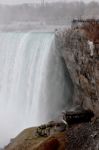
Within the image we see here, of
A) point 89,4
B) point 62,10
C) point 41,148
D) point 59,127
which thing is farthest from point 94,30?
point 62,10

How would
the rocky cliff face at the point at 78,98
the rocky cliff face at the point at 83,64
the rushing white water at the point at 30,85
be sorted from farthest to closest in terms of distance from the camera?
the rushing white water at the point at 30,85, the rocky cliff face at the point at 83,64, the rocky cliff face at the point at 78,98

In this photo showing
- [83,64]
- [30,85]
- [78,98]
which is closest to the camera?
[83,64]

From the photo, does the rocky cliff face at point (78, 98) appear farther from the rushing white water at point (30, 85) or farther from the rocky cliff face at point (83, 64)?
the rushing white water at point (30, 85)

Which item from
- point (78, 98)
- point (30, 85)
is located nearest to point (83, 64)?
point (78, 98)

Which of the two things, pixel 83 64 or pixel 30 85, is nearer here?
pixel 83 64

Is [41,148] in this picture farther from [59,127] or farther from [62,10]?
[62,10]

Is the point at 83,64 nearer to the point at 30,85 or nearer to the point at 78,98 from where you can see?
the point at 78,98

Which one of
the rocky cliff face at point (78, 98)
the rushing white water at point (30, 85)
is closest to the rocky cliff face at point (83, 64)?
the rocky cliff face at point (78, 98)

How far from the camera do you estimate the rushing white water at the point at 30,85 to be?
5278cm

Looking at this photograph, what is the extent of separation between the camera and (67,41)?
45.0 m

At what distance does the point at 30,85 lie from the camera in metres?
56.0

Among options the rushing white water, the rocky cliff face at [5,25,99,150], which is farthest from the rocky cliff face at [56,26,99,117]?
the rushing white water

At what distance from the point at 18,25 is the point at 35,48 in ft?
173

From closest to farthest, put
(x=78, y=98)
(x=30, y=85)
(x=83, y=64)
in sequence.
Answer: (x=83, y=64)
(x=78, y=98)
(x=30, y=85)
